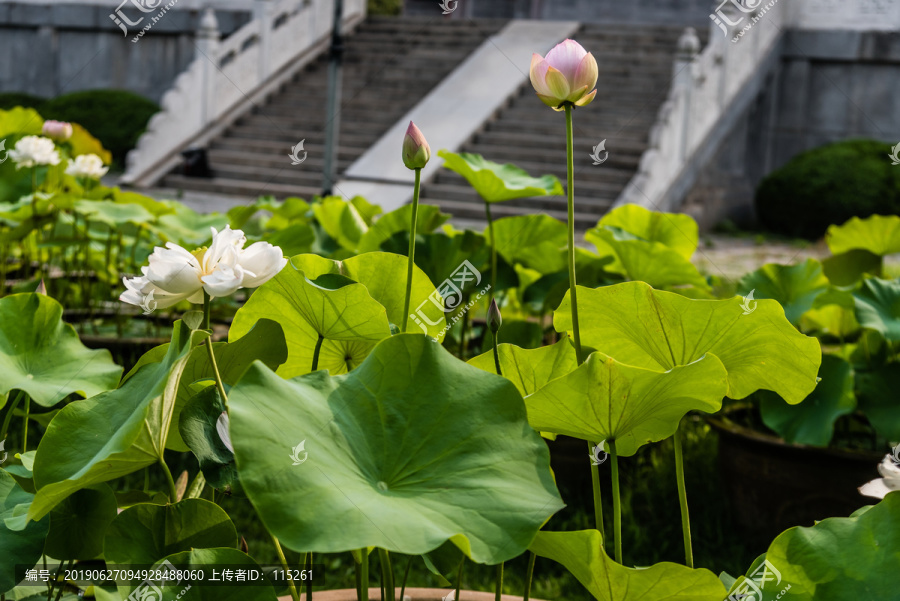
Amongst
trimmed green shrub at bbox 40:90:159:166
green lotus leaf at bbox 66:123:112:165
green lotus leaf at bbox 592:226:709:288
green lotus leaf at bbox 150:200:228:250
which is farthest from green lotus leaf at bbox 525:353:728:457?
trimmed green shrub at bbox 40:90:159:166

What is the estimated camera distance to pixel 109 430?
30.7 inches

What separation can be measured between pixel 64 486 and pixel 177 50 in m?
12.0

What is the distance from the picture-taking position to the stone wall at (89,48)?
38.1 feet

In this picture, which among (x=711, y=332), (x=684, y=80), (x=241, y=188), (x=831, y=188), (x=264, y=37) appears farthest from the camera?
(x=264, y=37)

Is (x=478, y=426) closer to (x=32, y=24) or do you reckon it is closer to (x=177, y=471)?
(x=177, y=471)

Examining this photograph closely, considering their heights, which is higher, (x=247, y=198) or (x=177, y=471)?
(x=177, y=471)

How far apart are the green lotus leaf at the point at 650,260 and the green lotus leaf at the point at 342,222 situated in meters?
0.60

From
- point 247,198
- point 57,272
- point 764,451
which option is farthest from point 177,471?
point 247,198

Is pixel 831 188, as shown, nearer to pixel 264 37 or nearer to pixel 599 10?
pixel 599 10

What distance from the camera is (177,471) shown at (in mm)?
Answer: 2412

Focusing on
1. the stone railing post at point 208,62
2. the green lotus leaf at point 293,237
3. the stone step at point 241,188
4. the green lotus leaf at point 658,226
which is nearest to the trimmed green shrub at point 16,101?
the stone railing post at point 208,62

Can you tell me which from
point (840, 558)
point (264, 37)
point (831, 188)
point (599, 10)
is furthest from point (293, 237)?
point (599, 10)

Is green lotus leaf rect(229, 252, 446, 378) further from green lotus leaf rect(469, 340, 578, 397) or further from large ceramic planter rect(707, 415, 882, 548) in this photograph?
large ceramic planter rect(707, 415, 882, 548)

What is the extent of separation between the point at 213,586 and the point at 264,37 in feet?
31.7
